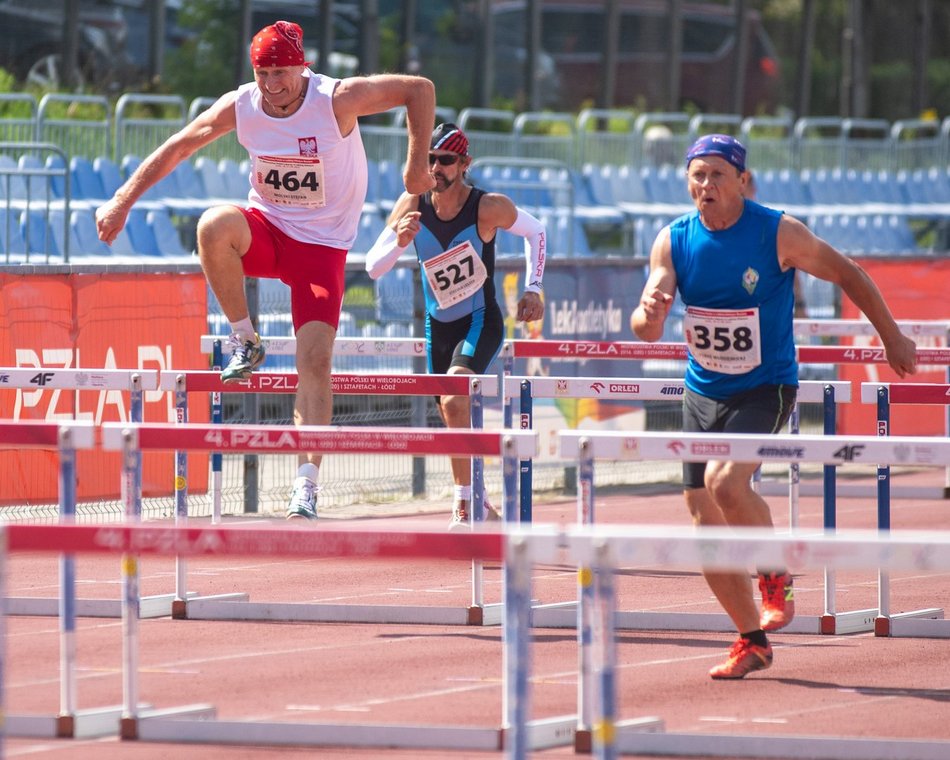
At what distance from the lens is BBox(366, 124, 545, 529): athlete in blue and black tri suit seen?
10.7 m

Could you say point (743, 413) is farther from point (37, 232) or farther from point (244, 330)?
point (37, 232)

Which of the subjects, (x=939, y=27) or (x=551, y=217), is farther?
(x=939, y=27)

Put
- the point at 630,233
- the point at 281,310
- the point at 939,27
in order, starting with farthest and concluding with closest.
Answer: the point at 939,27
the point at 630,233
the point at 281,310

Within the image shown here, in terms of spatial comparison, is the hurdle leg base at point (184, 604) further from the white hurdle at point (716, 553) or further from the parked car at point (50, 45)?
the parked car at point (50, 45)

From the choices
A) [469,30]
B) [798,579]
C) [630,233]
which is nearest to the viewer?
[798,579]

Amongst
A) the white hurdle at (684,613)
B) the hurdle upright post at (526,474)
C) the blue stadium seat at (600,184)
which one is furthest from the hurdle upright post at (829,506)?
the blue stadium seat at (600,184)

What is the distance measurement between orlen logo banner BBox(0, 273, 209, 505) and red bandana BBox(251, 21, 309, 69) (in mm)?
4351

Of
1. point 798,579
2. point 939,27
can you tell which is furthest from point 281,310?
point 939,27

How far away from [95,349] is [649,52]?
26.6 meters

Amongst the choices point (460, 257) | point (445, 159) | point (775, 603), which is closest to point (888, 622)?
point (775, 603)

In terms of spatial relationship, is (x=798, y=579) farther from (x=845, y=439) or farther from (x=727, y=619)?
(x=845, y=439)

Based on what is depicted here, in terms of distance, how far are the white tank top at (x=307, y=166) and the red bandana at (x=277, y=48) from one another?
23cm

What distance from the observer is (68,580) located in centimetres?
609

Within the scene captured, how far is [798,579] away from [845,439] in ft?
15.2
